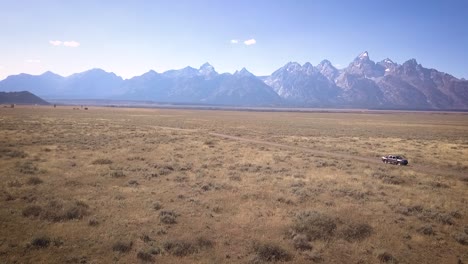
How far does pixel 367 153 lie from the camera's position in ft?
154

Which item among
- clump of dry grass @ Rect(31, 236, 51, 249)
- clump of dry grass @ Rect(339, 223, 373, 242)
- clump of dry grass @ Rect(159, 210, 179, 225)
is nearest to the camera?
clump of dry grass @ Rect(31, 236, 51, 249)

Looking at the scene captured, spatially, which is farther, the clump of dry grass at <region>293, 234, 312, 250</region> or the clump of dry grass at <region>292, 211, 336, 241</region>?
the clump of dry grass at <region>292, 211, 336, 241</region>

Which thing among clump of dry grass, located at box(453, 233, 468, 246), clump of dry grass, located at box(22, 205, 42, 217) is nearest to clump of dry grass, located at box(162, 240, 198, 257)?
clump of dry grass, located at box(22, 205, 42, 217)

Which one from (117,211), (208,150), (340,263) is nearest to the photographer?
(340,263)

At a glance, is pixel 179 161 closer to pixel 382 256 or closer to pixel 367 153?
pixel 382 256

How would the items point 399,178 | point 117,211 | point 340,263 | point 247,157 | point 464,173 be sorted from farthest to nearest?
point 247,157, point 464,173, point 399,178, point 117,211, point 340,263

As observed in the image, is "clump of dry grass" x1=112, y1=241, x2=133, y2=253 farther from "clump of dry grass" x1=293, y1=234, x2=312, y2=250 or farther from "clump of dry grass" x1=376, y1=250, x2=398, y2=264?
"clump of dry grass" x1=376, y1=250, x2=398, y2=264

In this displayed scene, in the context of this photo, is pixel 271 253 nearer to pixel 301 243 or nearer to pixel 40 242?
pixel 301 243

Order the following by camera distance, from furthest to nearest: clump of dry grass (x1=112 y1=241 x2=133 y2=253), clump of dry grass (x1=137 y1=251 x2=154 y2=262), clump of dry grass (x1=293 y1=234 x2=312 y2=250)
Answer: clump of dry grass (x1=293 y1=234 x2=312 y2=250) < clump of dry grass (x1=112 y1=241 x2=133 y2=253) < clump of dry grass (x1=137 y1=251 x2=154 y2=262)

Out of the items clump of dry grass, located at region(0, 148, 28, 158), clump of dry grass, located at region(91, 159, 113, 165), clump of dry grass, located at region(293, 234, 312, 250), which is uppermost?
clump of dry grass, located at region(0, 148, 28, 158)

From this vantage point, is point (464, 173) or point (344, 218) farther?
point (464, 173)

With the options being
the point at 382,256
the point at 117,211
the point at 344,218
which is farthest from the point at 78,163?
the point at 382,256

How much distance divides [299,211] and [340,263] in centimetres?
582

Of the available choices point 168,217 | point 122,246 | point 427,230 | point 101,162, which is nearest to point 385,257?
point 427,230
